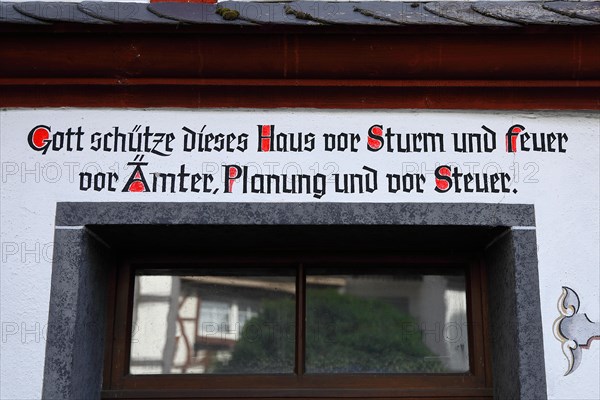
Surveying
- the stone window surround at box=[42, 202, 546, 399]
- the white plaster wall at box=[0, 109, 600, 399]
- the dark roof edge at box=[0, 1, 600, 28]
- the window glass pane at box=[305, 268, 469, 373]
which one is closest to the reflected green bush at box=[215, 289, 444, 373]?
the window glass pane at box=[305, 268, 469, 373]

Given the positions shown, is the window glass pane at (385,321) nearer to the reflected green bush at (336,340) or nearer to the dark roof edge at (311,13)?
the reflected green bush at (336,340)

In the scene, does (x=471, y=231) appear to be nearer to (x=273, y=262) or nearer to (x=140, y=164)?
(x=273, y=262)

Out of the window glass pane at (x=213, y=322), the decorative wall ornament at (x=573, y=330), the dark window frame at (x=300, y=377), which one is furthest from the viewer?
the window glass pane at (x=213, y=322)

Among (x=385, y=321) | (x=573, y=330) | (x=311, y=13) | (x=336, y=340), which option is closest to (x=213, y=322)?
(x=336, y=340)

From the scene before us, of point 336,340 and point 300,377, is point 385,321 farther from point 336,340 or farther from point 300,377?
point 300,377

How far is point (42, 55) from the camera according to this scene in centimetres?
377

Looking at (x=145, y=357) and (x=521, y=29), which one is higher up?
(x=521, y=29)

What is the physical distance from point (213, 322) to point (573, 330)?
4.60ft

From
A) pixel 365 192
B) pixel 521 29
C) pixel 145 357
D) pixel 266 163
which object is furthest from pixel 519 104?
pixel 145 357

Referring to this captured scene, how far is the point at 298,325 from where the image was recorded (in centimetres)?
396

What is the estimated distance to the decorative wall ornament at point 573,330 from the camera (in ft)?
11.8

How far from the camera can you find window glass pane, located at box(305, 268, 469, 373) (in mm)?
3965

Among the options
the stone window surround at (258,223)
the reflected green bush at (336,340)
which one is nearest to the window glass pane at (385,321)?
the reflected green bush at (336,340)

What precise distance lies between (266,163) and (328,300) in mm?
648
